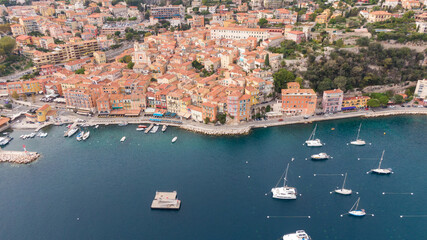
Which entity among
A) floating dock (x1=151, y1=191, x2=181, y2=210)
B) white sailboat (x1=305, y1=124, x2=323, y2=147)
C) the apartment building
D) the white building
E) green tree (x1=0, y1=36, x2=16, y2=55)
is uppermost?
the white building

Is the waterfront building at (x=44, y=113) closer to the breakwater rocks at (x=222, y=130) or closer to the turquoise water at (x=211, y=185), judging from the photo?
the turquoise water at (x=211, y=185)

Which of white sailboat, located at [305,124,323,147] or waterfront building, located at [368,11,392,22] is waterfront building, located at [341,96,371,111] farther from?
waterfront building, located at [368,11,392,22]

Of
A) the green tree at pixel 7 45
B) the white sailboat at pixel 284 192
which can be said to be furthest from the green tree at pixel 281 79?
the green tree at pixel 7 45

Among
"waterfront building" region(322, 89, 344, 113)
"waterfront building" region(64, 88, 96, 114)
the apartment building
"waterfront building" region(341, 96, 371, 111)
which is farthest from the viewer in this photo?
the apartment building

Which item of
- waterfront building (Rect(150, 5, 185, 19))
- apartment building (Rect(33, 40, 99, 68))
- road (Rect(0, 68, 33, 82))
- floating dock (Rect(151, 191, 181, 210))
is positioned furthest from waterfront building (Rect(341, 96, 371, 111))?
road (Rect(0, 68, 33, 82))

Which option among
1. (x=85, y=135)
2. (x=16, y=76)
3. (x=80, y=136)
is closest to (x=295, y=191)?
(x=85, y=135)

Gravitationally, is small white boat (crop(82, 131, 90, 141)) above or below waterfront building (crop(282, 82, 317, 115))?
below

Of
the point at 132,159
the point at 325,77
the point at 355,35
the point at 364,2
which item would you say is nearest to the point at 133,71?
the point at 132,159
